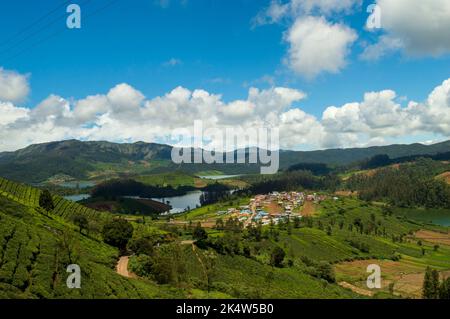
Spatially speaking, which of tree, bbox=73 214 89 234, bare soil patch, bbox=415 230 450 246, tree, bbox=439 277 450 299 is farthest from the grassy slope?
bare soil patch, bbox=415 230 450 246

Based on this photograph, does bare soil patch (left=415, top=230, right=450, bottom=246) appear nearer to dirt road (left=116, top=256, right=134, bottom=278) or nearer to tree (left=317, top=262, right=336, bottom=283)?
tree (left=317, top=262, right=336, bottom=283)

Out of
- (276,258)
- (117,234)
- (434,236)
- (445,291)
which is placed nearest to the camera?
(445,291)

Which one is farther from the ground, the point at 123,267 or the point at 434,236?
the point at 123,267

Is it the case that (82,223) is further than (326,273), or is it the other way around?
(326,273)

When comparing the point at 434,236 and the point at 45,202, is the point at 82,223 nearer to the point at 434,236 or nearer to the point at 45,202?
the point at 45,202

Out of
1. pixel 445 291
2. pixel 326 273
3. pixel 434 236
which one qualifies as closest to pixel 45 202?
pixel 326 273

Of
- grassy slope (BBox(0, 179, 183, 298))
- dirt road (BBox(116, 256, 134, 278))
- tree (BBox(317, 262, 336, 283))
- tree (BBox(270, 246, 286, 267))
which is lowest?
tree (BBox(317, 262, 336, 283))

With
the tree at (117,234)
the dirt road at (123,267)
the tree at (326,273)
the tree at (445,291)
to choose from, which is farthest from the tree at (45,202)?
the tree at (445,291)
